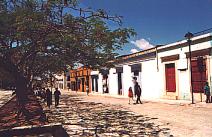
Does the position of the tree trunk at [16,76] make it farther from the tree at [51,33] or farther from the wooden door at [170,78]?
the wooden door at [170,78]

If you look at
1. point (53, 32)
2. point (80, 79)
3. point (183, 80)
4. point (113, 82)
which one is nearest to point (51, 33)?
point (53, 32)

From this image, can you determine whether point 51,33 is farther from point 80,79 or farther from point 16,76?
point 80,79

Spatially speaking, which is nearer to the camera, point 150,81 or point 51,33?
point 51,33

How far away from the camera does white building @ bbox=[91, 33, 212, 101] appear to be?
73.5ft

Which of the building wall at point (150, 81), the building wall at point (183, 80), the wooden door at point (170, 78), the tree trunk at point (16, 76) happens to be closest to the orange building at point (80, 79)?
the building wall at point (150, 81)

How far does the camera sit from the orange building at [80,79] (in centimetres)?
5212

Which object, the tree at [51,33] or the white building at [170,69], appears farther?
the white building at [170,69]

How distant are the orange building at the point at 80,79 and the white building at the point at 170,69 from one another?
14.9 metres

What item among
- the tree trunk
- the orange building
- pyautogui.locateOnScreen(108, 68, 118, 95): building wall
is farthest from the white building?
the orange building

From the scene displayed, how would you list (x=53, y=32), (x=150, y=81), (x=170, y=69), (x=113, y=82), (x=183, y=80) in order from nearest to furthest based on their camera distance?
(x=53, y=32), (x=183, y=80), (x=170, y=69), (x=150, y=81), (x=113, y=82)

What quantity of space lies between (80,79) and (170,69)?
111 feet

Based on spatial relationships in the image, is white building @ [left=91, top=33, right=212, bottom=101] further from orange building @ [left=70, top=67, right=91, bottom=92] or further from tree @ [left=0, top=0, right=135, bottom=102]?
orange building @ [left=70, top=67, right=91, bottom=92]

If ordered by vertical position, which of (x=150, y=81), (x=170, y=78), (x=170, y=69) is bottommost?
(x=150, y=81)

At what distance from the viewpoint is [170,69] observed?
87.8 feet
